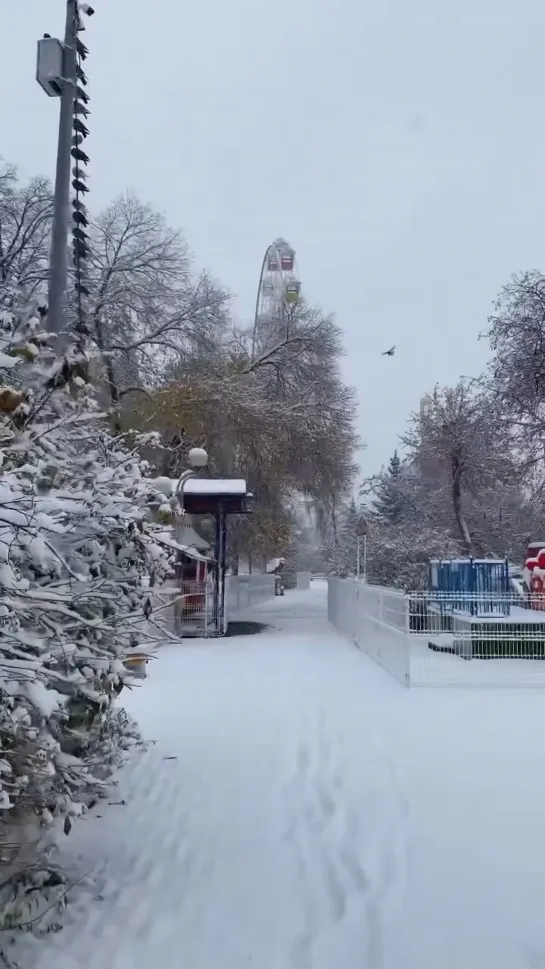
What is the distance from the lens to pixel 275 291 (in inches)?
1214

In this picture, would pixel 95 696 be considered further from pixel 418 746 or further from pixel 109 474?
pixel 418 746

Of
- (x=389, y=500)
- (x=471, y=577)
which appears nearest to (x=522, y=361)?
(x=471, y=577)

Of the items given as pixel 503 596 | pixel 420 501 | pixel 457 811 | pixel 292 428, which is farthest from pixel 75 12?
pixel 420 501

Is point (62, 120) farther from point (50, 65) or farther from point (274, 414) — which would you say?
point (274, 414)

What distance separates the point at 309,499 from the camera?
24.8 meters

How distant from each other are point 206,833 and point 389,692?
537cm

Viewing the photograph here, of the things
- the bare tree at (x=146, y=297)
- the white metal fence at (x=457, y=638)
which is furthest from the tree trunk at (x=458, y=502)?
the white metal fence at (x=457, y=638)

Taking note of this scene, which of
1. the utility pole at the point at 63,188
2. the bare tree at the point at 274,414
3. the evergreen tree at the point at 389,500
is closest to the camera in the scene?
the utility pole at the point at 63,188

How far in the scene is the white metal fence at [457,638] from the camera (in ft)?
35.3

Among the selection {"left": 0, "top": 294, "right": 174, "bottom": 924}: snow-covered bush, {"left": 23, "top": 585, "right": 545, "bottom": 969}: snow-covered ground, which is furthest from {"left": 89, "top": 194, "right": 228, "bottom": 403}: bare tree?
{"left": 0, "top": 294, "right": 174, "bottom": 924}: snow-covered bush

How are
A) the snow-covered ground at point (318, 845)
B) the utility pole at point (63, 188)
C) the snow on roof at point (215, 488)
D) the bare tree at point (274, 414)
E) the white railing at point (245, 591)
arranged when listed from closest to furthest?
the snow-covered ground at point (318, 845)
the utility pole at point (63, 188)
the snow on roof at point (215, 488)
the bare tree at point (274, 414)
the white railing at point (245, 591)

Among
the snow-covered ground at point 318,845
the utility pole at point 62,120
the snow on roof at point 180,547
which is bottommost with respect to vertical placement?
the snow-covered ground at point 318,845

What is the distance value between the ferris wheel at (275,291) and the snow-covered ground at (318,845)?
17554mm

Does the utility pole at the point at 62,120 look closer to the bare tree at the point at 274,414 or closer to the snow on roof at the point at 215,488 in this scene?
the bare tree at the point at 274,414
